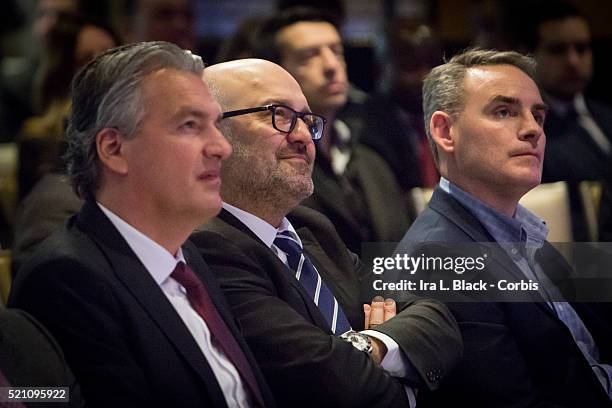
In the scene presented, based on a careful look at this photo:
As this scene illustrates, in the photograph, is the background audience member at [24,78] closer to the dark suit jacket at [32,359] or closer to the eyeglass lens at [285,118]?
the eyeglass lens at [285,118]

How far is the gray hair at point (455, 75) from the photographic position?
91.2 inches

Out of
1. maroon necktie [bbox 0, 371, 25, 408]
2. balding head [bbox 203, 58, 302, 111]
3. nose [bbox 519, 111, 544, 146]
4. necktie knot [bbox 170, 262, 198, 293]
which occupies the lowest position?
maroon necktie [bbox 0, 371, 25, 408]

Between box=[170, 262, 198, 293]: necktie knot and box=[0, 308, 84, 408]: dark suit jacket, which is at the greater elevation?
box=[170, 262, 198, 293]: necktie knot

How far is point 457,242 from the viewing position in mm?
2250

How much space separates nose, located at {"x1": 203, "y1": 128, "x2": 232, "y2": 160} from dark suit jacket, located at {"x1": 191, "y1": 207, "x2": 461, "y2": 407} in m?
0.22

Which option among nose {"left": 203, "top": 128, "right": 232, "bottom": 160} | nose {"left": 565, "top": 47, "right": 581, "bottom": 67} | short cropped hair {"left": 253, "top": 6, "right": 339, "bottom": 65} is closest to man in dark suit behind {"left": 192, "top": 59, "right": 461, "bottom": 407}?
nose {"left": 203, "top": 128, "right": 232, "bottom": 160}

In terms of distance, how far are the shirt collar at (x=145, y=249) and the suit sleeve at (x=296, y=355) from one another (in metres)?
0.21

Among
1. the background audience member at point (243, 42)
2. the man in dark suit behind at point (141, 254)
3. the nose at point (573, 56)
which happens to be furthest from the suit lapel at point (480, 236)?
the nose at point (573, 56)

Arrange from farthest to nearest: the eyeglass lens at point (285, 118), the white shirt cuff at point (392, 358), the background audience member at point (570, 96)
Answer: the background audience member at point (570, 96), the eyeglass lens at point (285, 118), the white shirt cuff at point (392, 358)

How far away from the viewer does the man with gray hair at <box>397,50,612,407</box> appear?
7.06 feet

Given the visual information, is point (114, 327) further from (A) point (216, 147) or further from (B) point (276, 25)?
(B) point (276, 25)

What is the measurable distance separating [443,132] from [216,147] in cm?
70

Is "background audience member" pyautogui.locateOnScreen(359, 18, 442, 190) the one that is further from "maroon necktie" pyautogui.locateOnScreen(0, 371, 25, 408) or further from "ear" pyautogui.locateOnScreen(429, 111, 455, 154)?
"maroon necktie" pyautogui.locateOnScreen(0, 371, 25, 408)

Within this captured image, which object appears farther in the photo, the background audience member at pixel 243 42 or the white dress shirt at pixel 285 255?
the background audience member at pixel 243 42
